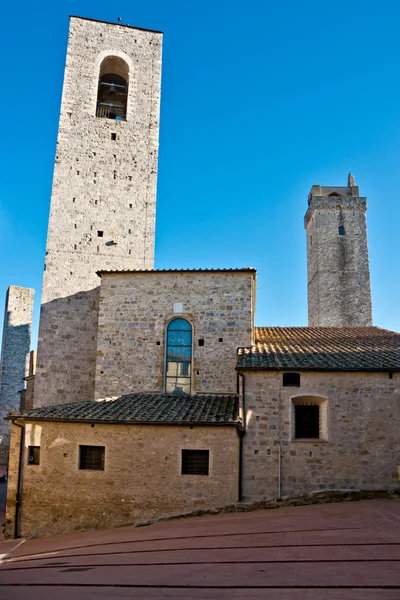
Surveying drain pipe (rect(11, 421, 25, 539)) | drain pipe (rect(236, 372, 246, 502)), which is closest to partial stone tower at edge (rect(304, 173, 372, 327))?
drain pipe (rect(236, 372, 246, 502))

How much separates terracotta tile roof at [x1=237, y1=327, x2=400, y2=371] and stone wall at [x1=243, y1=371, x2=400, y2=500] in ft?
0.95

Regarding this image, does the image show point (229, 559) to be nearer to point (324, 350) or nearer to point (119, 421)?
point (119, 421)

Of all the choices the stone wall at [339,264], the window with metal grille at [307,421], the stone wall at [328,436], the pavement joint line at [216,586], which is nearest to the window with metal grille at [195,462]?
the stone wall at [328,436]

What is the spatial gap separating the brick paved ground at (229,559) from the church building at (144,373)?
97cm

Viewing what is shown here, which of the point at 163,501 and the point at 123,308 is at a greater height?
the point at 123,308

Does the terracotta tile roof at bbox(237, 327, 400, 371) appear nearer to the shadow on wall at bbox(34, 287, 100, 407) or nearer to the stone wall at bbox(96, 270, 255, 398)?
the stone wall at bbox(96, 270, 255, 398)

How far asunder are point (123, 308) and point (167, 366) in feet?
8.15

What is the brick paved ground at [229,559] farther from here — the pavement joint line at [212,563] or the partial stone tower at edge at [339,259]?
the partial stone tower at edge at [339,259]

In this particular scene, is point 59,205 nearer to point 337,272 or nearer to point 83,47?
point 83,47

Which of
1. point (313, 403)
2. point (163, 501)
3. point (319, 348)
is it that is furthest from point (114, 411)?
point (319, 348)

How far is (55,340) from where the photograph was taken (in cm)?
1848

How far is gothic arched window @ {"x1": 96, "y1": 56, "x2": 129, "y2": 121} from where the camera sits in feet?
72.1

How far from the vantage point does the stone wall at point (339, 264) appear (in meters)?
38.1

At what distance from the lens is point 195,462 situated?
Result: 12.5m
